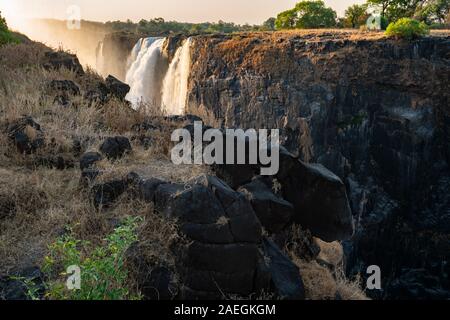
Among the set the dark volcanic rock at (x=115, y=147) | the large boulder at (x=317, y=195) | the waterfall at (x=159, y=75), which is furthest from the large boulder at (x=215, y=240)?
the waterfall at (x=159, y=75)


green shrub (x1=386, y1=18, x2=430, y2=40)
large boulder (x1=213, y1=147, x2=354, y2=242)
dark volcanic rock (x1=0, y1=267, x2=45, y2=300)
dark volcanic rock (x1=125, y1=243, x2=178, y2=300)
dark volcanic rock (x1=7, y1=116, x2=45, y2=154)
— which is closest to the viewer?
dark volcanic rock (x1=0, y1=267, x2=45, y2=300)

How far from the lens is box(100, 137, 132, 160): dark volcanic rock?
19.0 ft

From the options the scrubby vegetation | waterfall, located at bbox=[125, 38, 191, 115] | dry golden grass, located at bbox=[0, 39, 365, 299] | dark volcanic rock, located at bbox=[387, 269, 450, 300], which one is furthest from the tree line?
dry golden grass, located at bbox=[0, 39, 365, 299]

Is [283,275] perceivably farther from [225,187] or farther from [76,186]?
[76,186]

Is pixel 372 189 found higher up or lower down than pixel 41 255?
lower down

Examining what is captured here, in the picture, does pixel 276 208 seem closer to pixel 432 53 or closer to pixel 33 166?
pixel 33 166

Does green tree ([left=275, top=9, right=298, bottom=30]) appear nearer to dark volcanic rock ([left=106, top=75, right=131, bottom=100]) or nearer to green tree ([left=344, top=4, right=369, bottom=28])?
green tree ([left=344, top=4, right=369, bottom=28])

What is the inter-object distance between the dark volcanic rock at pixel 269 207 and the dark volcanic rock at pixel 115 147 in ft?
6.10

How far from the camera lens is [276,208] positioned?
198 inches

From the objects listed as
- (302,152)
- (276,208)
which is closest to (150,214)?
(276,208)

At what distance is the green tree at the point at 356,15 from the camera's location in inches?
1369

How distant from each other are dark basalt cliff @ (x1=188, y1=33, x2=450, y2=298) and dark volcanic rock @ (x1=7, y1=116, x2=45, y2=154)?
12796 millimetres

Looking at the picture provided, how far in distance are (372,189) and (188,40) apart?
14717mm
